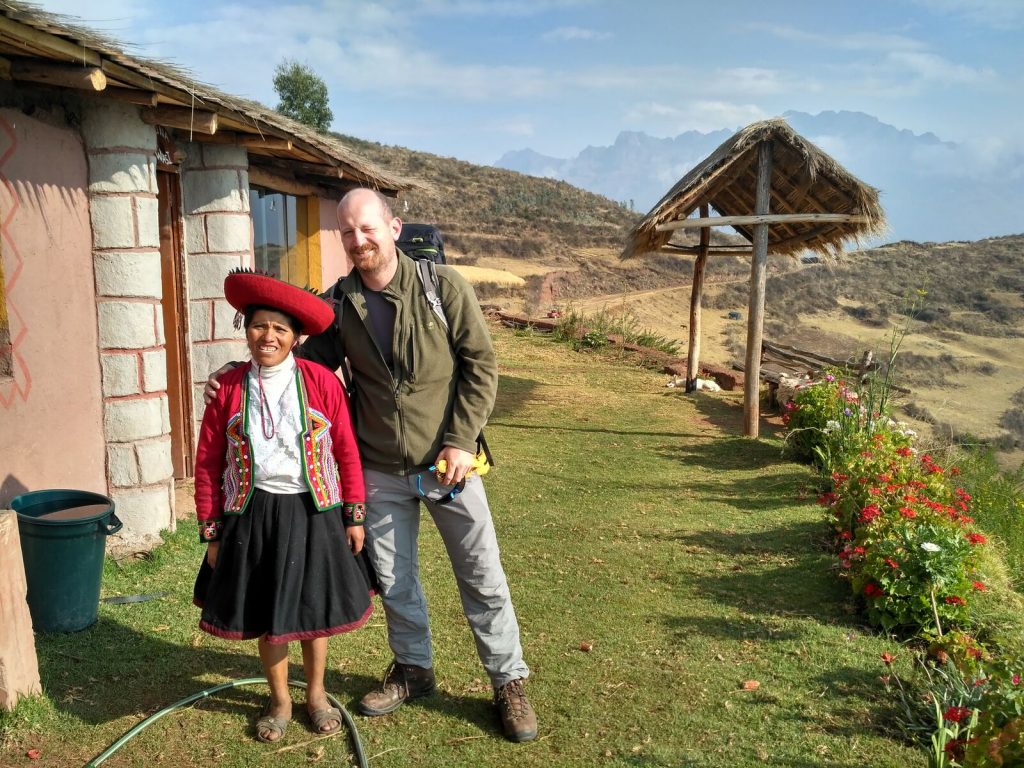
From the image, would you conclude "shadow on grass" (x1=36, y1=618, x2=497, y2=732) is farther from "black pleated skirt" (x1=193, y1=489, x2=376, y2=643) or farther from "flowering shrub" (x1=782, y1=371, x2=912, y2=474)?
"flowering shrub" (x1=782, y1=371, x2=912, y2=474)

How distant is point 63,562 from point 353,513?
1897mm

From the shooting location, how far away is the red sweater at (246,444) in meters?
2.88

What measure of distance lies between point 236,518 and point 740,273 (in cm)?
3821

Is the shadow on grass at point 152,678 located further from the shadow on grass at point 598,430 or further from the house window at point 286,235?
the shadow on grass at point 598,430

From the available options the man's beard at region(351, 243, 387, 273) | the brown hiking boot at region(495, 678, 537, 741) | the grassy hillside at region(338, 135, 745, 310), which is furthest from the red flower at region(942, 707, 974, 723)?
the grassy hillside at region(338, 135, 745, 310)

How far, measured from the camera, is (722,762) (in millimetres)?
3109

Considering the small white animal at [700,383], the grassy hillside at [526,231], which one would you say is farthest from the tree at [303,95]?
the small white animal at [700,383]

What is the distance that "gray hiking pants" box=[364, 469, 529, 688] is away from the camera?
10.2ft

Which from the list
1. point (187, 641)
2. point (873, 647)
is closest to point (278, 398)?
point (187, 641)

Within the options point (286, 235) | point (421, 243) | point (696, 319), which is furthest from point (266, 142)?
point (696, 319)

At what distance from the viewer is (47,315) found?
182 inches

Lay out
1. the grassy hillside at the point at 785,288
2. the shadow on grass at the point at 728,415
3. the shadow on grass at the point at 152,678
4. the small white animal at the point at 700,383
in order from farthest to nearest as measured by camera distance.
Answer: the grassy hillside at the point at 785,288 < the small white animal at the point at 700,383 < the shadow on grass at the point at 728,415 < the shadow on grass at the point at 152,678

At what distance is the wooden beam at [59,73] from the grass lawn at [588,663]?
2672 mm

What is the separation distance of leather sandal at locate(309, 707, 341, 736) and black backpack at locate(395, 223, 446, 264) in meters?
1.80
